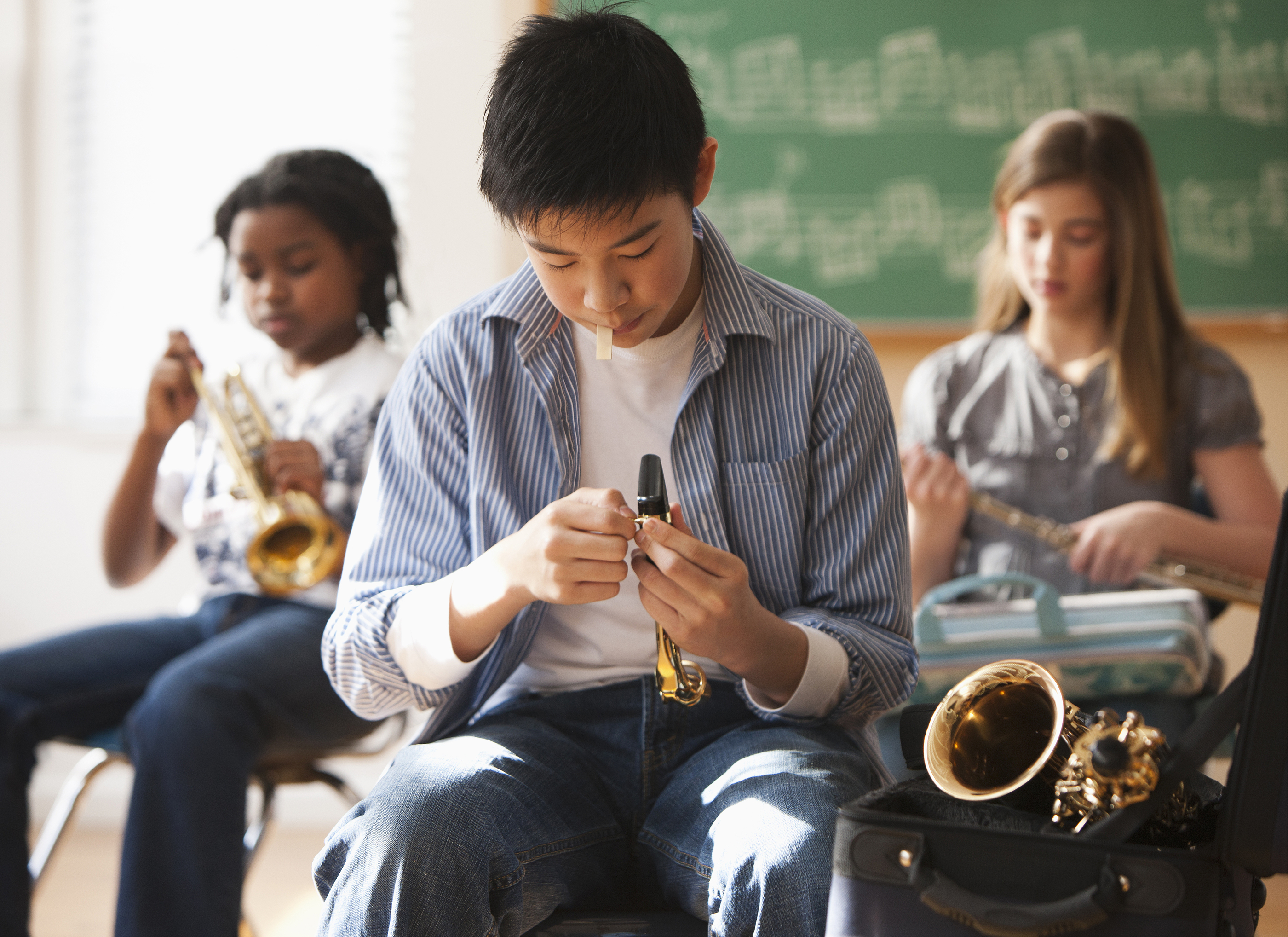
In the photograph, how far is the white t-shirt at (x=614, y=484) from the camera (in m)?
1.16

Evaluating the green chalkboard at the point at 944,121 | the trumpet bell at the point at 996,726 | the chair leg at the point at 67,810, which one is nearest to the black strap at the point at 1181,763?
the trumpet bell at the point at 996,726

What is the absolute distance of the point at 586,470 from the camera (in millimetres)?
1193

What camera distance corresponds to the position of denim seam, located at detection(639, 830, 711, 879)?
0.96m

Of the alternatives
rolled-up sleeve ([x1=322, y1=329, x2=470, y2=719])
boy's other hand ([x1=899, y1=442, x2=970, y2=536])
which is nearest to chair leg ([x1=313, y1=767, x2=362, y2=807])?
rolled-up sleeve ([x1=322, y1=329, x2=470, y2=719])

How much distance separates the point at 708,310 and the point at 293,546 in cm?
88

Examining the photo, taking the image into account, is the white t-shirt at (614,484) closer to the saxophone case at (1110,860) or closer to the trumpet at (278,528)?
the saxophone case at (1110,860)

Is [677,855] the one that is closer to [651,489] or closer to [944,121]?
[651,489]

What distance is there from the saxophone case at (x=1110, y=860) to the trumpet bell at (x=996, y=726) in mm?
94

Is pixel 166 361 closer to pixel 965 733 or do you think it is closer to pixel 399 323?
pixel 399 323

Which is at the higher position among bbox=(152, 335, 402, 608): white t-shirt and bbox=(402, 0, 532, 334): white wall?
bbox=(402, 0, 532, 334): white wall

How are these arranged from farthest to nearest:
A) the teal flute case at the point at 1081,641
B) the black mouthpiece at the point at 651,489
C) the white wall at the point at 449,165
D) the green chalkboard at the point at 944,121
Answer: the white wall at the point at 449,165
the green chalkboard at the point at 944,121
the teal flute case at the point at 1081,641
the black mouthpiece at the point at 651,489

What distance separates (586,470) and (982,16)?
191 cm

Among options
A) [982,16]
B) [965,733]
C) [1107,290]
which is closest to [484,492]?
[965,733]

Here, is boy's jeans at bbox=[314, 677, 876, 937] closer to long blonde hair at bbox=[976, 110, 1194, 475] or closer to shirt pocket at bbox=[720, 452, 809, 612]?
shirt pocket at bbox=[720, 452, 809, 612]
